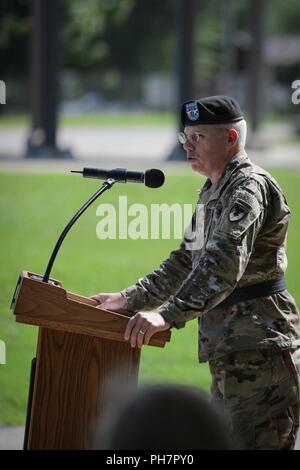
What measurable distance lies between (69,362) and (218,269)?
1.93 feet

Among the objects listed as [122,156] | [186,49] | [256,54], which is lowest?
[122,156]

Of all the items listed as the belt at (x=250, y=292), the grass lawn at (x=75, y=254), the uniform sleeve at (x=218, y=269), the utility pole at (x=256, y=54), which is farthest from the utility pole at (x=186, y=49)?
the uniform sleeve at (x=218, y=269)

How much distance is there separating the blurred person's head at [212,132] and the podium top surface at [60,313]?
646mm

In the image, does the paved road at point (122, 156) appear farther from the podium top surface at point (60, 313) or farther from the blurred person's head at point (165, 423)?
the blurred person's head at point (165, 423)

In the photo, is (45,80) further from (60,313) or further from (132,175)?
(60,313)

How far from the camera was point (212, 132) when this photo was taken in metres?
3.60

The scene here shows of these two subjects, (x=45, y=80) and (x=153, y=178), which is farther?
(x=45, y=80)

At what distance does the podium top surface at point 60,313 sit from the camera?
3.29 metres

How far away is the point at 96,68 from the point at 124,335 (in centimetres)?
7467

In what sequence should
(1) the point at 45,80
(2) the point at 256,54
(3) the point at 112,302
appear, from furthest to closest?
(2) the point at 256,54, (1) the point at 45,80, (3) the point at 112,302

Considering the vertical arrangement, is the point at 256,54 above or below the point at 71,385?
above

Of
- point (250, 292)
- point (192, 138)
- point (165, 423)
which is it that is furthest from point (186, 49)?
point (165, 423)

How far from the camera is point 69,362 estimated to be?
340 cm

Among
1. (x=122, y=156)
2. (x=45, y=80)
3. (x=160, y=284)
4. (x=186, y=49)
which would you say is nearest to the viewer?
(x=160, y=284)
